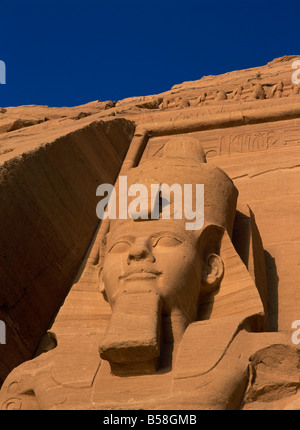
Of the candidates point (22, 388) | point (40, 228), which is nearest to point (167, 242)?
point (22, 388)

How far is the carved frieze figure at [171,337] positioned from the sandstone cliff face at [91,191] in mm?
388

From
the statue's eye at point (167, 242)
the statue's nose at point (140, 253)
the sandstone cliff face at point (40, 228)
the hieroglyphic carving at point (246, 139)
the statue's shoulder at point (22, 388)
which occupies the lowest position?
the statue's shoulder at point (22, 388)

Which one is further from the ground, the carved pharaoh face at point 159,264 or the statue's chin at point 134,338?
the carved pharaoh face at point 159,264

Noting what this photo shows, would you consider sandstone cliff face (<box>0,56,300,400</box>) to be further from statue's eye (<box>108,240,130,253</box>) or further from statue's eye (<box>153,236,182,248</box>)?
statue's eye (<box>153,236,182,248</box>)

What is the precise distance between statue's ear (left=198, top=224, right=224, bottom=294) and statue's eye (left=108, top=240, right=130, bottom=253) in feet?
1.41

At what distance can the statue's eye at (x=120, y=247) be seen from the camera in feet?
11.5

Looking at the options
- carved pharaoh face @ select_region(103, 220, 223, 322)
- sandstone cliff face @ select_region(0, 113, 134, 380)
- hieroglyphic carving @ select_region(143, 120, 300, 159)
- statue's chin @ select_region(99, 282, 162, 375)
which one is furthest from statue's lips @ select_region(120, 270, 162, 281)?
hieroglyphic carving @ select_region(143, 120, 300, 159)

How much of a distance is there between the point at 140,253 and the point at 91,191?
1.99m

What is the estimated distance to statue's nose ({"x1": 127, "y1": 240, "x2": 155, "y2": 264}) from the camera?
131 inches

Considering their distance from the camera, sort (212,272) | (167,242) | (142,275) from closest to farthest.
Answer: (142,275)
(167,242)
(212,272)

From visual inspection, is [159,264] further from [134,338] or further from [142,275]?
[134,338]

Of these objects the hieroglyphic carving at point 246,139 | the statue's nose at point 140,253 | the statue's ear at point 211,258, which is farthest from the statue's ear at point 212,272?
the hieroglyphic carving at point 246,139

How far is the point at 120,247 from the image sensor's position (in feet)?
11.5

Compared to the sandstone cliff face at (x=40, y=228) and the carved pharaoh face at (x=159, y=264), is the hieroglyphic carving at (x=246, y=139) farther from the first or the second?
the carved pharaoh face at (x=159, y=264)
